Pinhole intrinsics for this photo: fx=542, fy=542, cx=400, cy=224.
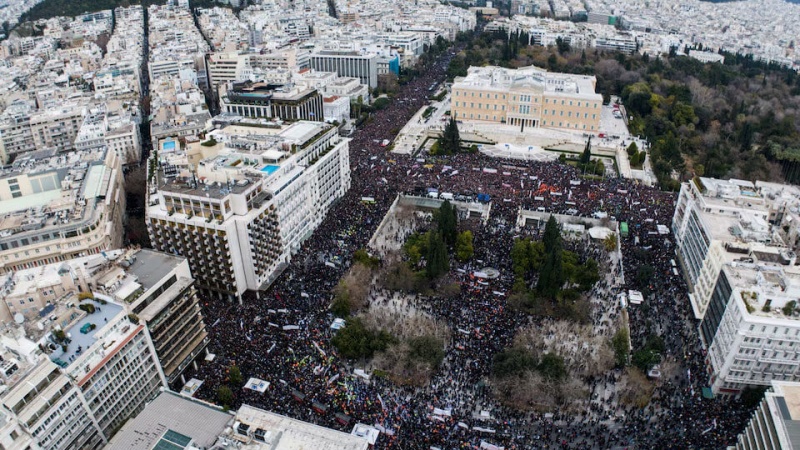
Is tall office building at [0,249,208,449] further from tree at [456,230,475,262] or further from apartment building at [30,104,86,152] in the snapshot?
apartment building at [30,104,86,152]

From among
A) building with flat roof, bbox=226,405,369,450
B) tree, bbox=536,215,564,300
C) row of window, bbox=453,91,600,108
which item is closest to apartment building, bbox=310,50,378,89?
row of window, bbox=453,91,600,108

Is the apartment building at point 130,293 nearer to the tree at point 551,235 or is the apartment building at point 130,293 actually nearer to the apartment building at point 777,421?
the tree at point 551,235

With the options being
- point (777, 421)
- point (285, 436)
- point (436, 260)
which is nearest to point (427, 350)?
point (436, 260)

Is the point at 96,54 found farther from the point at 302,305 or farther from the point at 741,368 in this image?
the point at 741,368

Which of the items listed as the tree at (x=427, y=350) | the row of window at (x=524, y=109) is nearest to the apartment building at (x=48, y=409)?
the tree at (x=427, y=350)

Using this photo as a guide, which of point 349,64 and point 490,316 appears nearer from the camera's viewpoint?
point 490,316

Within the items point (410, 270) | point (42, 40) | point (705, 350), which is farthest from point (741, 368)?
point (42, 40)

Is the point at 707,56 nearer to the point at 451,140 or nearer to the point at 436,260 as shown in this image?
the point at 451,140
